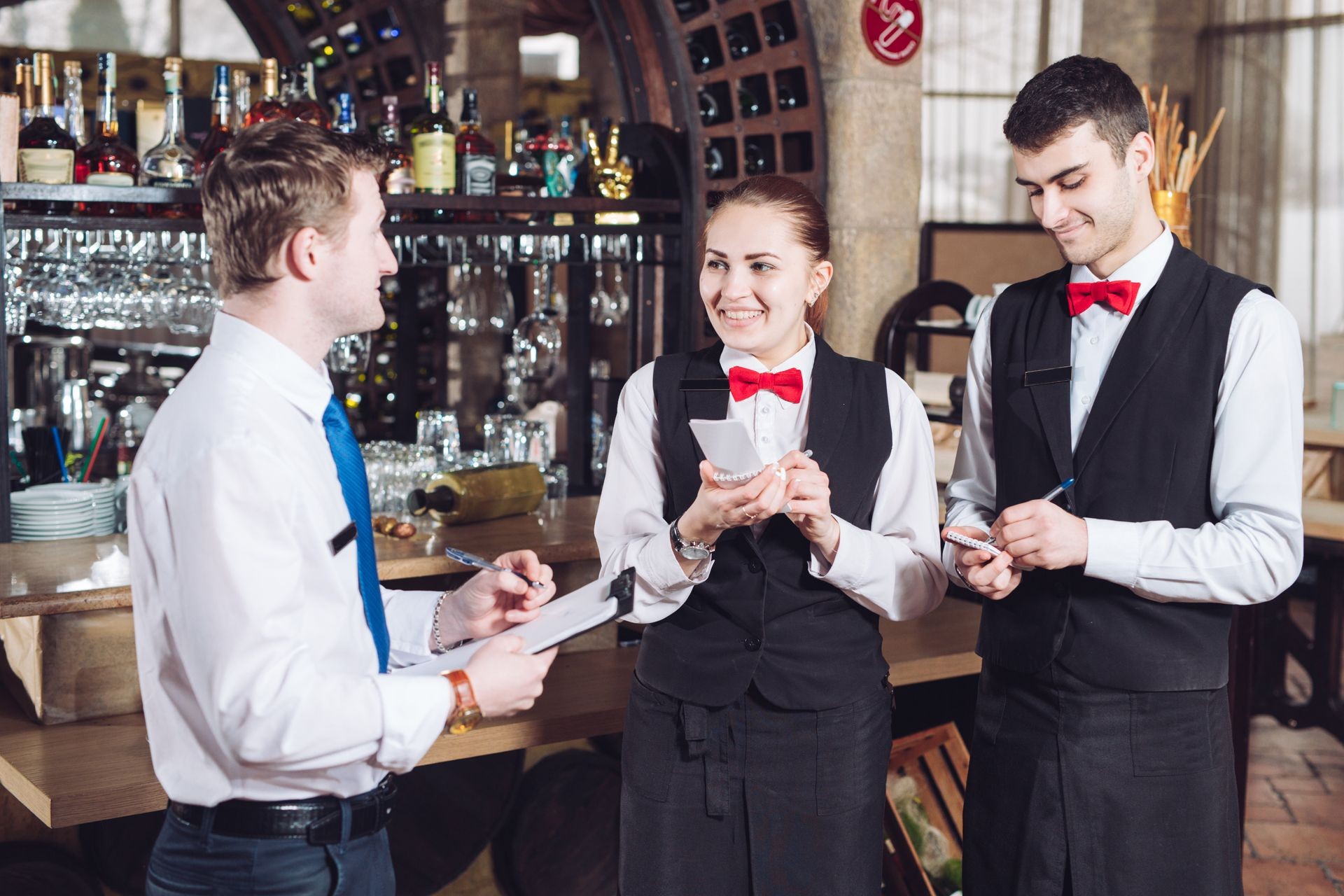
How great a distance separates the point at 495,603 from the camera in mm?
1763

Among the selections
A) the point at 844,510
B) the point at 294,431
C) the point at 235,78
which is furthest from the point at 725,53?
the point at 294,431

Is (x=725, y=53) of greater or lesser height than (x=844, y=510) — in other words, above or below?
above

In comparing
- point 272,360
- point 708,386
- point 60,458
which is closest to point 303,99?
point 60,458

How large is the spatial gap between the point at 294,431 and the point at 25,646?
1516 mm

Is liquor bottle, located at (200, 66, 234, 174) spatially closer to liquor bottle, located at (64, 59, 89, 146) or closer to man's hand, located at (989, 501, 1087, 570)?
liquor bottle, located at (64, 59, 89, 146)

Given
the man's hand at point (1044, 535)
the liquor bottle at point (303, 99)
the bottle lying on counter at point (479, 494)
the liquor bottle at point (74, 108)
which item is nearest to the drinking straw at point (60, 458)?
the liquor bottle at point (74, 108)

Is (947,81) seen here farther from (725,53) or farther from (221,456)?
(221,456)

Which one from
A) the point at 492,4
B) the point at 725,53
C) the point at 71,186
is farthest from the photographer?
the point at 492,4

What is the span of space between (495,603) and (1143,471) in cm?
96

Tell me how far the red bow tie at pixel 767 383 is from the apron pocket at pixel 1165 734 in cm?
68

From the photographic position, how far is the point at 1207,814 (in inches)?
76.6

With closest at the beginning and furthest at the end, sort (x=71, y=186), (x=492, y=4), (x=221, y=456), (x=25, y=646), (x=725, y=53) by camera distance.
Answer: (x=221, y=456) → (x=25, y=646) → (x=71, y=186) → (x=725, y=53) → (x=492, y=4)

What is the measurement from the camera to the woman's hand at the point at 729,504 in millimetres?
1778

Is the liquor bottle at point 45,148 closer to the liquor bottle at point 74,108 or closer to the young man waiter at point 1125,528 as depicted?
the liquor bottle at point 74,108
